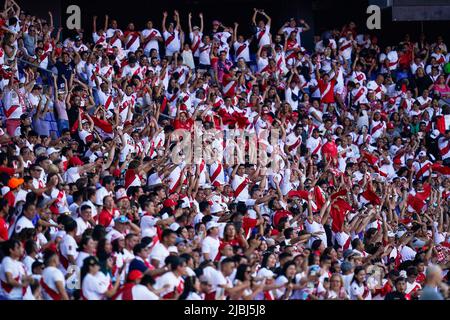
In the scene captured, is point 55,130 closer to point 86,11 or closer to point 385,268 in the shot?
point 385,268

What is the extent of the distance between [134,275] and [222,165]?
6294 mm

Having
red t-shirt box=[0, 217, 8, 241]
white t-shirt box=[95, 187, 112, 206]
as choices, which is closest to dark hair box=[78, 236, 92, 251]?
red t-shirt box=[0, 217, 8, 241]

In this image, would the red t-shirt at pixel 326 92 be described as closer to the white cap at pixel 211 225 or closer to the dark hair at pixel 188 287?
the white cap at pixel 211 225

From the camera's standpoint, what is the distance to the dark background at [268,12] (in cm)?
2356

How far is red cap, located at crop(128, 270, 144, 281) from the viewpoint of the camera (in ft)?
35.3

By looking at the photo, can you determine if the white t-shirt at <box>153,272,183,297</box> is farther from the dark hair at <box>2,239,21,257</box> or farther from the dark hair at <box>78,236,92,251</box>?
the dark hair at <box>2,239,21,257</box>

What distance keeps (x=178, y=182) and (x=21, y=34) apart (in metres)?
4.51

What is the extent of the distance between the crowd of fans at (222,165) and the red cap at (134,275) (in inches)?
0.9

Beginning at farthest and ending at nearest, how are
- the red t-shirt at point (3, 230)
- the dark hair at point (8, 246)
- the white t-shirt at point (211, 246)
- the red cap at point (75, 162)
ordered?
the red cap at point (75, 162), the white t-shirt at point (211, 246), the red t-shirt at point (3, 230), the dark hair at point (8, 246)

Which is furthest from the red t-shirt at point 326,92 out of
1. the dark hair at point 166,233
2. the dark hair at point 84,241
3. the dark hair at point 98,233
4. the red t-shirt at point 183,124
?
the dark hair at point 84,241

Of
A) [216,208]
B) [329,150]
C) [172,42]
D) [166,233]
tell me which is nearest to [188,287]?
[166,233]

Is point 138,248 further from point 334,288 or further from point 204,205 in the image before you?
point 204,205

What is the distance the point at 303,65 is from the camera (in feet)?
69.6
